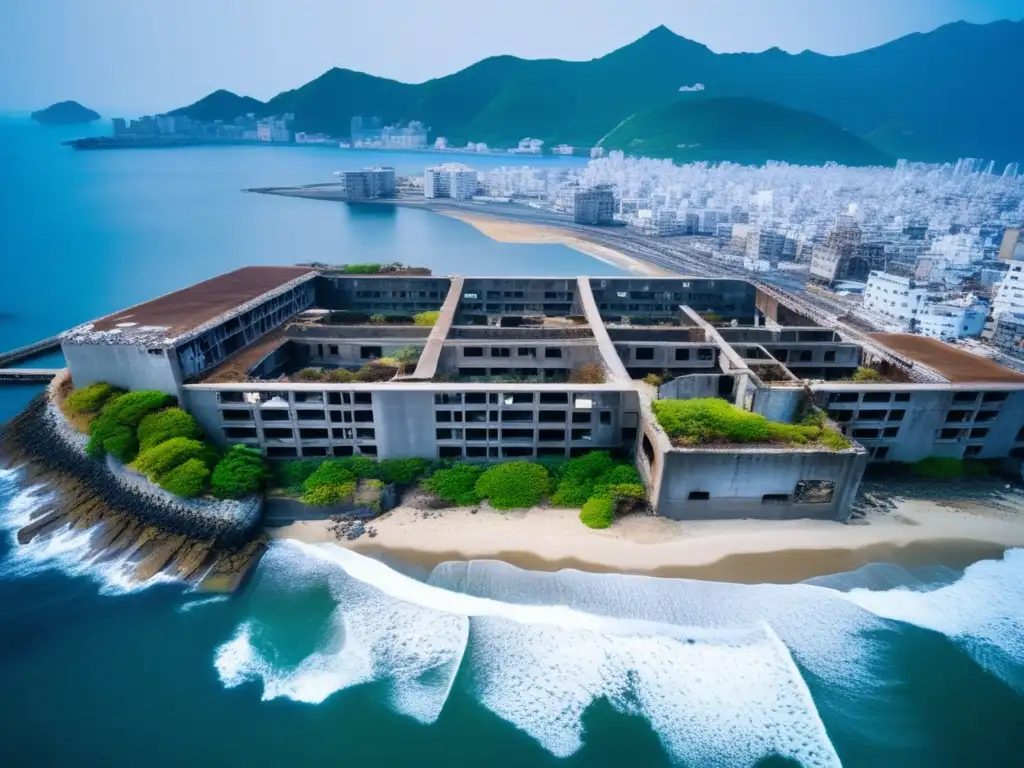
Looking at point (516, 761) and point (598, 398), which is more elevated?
point (598, 398)

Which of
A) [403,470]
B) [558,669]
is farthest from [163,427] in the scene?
[558,669]

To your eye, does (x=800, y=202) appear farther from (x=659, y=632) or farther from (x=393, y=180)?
(x=659, y=632)

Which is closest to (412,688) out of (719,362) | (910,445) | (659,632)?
(659,632)

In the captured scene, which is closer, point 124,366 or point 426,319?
point 124,366

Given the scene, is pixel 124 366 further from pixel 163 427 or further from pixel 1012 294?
pixel 1012 294

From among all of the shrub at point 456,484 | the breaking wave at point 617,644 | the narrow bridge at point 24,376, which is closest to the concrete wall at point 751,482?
the breaking wave at point 617,644

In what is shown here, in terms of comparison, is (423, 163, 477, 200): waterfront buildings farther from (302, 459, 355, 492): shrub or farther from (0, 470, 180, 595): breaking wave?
(0, 470, 180, 595): breaking wave
